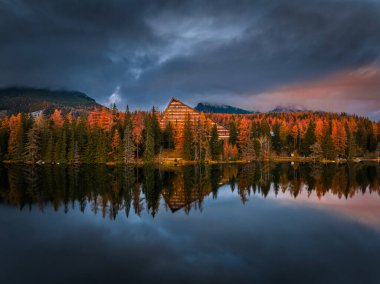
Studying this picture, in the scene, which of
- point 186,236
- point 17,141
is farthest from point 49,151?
point 186,236

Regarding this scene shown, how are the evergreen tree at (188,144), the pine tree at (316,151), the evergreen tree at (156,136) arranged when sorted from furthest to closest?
the pine tree at (316,151) → the evergreen tree at (156,136) → the evergreen tree at (188,144)

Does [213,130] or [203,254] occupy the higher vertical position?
[213,130]

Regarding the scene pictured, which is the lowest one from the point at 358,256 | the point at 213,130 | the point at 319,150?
the point at 358,256

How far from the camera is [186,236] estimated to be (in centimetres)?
2264

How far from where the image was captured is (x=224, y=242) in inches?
832

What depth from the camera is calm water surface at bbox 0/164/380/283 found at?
16266mm

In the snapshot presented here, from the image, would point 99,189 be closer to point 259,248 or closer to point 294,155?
point 259,248

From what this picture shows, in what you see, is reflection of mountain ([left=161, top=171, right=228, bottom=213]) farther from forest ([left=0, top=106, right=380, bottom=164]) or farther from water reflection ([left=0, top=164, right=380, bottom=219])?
forest ([left=0, top=106, right=380, bottom=164])

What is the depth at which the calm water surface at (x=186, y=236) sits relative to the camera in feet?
53.4

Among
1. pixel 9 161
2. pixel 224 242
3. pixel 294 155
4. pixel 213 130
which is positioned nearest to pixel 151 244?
pixel 224 242

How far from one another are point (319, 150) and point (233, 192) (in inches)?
2941

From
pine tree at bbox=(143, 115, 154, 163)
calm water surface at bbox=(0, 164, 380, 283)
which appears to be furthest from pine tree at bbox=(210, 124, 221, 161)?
calm water surface at bbox=(0, 164, 380, 283)

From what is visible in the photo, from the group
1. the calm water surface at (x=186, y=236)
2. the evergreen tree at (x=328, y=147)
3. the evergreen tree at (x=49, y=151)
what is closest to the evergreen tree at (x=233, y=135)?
the evergreen tree at (x=328, y=147)

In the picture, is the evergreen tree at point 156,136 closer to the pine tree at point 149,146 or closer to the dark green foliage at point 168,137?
the dark green foliage at point 168,137
